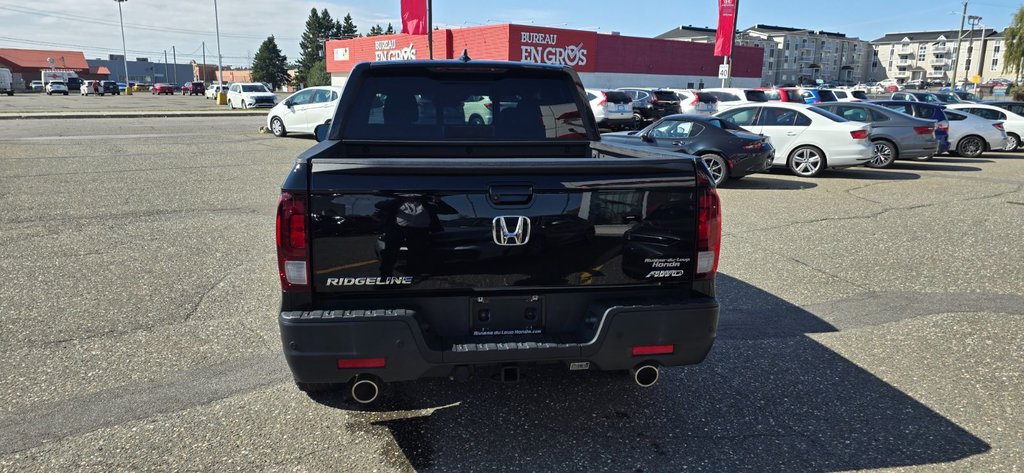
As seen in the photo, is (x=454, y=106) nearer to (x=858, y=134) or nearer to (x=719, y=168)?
(x=719, y=168)

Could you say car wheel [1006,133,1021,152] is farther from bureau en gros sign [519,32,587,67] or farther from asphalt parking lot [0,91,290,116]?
asphalt parking lot [0,91,290,116]

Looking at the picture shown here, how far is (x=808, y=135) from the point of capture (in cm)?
1350

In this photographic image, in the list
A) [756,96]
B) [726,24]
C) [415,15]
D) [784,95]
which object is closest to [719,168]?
[756,96]

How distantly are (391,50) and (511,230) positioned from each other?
5514 cm

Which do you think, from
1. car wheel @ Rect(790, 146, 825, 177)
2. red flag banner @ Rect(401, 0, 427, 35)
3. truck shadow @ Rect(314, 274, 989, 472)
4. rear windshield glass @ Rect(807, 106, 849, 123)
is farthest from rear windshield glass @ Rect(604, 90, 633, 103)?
truck shadow @ Rect(314, 274, 989, 472)

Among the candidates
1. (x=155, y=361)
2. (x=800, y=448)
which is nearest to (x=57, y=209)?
(x=155, y=361)

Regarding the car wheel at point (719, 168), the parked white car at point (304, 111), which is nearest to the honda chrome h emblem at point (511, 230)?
the car wheel at point (719, 168)

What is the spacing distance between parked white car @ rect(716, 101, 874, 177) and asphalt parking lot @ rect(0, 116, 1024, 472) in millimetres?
4969

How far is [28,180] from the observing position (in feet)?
36.9

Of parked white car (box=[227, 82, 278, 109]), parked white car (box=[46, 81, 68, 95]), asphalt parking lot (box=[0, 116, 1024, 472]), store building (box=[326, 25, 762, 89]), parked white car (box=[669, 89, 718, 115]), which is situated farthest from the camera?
parked white car (box=[46, 81, 68, 95])

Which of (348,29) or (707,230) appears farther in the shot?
(348,29)

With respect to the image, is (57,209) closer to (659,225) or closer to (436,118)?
(436,118)

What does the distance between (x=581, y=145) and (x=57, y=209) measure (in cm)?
779

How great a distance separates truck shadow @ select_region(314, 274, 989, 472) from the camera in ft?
10.6
